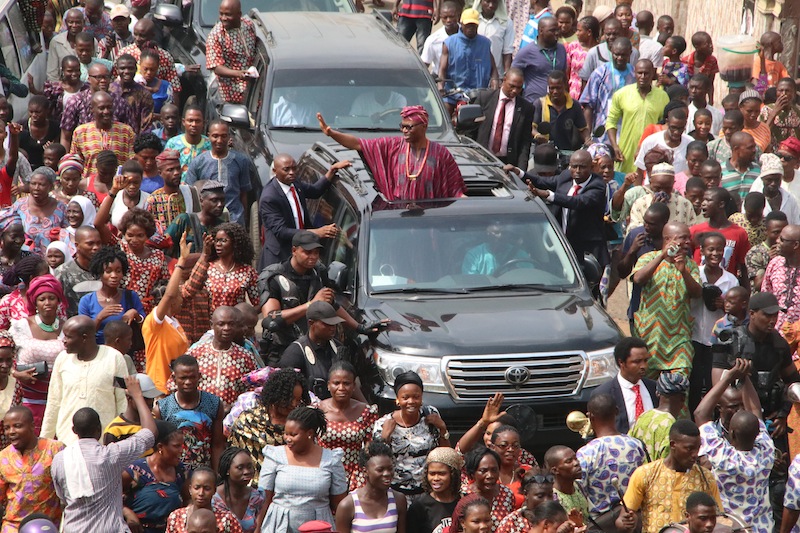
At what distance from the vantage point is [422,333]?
985 cm

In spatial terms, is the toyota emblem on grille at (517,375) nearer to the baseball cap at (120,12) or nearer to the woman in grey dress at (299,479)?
the woman in grey dress at (299,479)

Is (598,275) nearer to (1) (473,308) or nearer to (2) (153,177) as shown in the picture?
(1) (473,308)

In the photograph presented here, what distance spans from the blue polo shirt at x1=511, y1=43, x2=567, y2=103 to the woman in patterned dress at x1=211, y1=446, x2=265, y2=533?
345 inches

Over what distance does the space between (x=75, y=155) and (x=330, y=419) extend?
17.0ft

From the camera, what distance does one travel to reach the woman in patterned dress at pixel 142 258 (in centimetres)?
1087

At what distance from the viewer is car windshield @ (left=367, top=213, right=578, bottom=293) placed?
10.5 m

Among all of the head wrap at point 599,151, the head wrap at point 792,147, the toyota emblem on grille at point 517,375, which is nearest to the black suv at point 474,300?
the toyota emblem on grille at point 517,375

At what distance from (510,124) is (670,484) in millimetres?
6955

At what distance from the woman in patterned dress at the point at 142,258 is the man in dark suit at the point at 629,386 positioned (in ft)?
11.5

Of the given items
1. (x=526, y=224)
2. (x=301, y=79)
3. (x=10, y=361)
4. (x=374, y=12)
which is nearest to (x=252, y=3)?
(x=374, y=12)

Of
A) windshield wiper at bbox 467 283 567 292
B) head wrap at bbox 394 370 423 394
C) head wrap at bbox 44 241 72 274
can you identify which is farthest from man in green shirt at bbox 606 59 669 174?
head wrap at bbox 394 370 423 394

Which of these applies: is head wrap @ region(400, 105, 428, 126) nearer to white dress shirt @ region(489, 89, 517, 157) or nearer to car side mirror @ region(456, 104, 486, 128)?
car side mirror @ region(456, 104, 486, 128)

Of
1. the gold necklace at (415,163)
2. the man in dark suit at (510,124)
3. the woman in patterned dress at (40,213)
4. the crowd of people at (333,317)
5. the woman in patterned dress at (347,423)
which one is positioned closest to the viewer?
the crowd of people at (333,317)

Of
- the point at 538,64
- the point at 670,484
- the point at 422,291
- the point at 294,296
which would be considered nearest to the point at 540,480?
the point at 670,484
